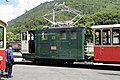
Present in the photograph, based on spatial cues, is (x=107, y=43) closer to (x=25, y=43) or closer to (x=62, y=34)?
(x=62, y=34)

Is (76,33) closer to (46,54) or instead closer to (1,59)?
Result: (46,54)

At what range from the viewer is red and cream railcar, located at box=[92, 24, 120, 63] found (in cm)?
1987

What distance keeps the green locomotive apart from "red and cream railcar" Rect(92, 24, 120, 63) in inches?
72.3

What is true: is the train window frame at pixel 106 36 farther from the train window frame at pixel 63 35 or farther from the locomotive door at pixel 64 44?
the train window frame at pixel 63 35

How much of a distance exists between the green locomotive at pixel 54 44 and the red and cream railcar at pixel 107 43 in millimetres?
1836

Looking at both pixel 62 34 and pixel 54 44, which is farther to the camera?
pixel 54 44

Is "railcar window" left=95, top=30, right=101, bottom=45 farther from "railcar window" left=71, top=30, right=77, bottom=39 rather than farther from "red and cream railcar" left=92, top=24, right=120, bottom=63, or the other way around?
"railcar window" left=71, top=30, right=77, bottom=39

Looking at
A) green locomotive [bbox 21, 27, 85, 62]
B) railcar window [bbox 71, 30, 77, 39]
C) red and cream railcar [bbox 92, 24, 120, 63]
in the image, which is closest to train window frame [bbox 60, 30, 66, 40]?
green locomotive [bbox 21, 27, 85, 62]

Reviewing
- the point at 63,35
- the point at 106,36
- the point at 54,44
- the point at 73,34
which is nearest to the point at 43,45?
the point at 54,44

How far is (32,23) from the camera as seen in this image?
112 meters

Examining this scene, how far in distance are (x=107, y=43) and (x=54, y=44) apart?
17.8 feet

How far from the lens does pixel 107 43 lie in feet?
66.4

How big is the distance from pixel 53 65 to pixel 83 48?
3.63 meters

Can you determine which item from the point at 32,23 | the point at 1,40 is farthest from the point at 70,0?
the point at 1,40
